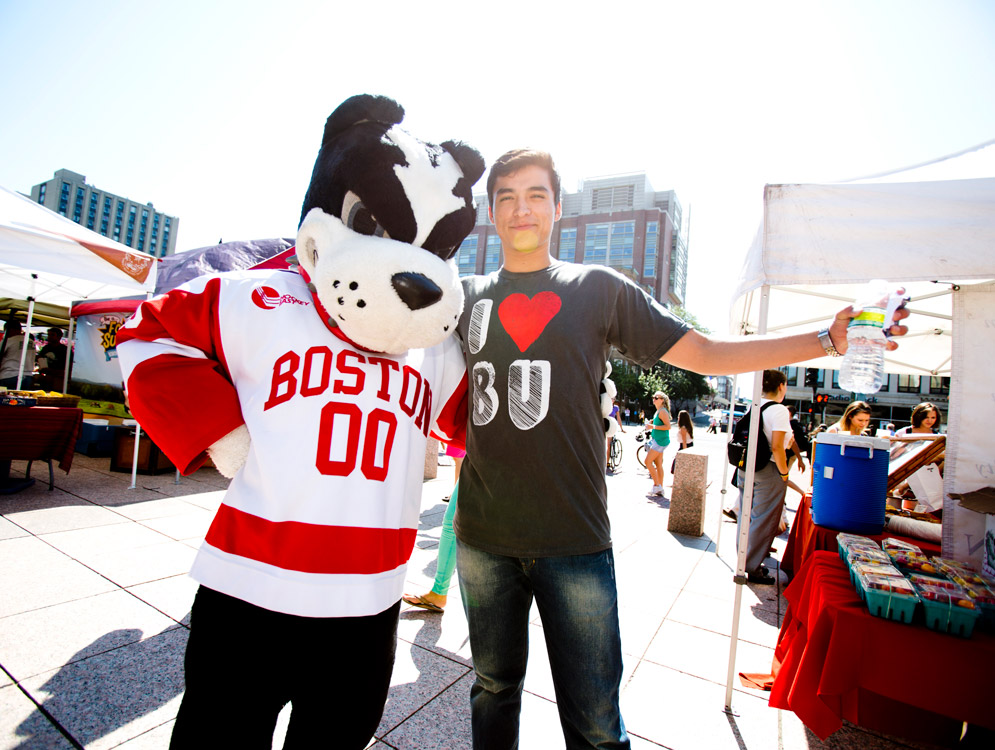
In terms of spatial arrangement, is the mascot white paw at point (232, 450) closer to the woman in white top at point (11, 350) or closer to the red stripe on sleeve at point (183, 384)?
the red stripe on sleeve at point (183, 384)

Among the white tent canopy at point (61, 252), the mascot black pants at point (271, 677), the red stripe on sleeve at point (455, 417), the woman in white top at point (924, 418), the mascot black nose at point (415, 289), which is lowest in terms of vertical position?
the mascot black pants at point (271, 677)

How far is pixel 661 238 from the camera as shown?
212 ft

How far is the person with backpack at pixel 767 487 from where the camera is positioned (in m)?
4.73

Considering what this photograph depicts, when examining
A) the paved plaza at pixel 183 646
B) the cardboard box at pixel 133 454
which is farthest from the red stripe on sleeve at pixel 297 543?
the cardboard box at pixel 133 454

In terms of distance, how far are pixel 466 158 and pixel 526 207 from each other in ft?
0.90

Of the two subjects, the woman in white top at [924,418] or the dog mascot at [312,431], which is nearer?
the dog mascot at [312,431]

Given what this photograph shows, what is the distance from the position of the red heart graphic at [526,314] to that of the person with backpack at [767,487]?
12.7ft

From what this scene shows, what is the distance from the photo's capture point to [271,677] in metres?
1.22

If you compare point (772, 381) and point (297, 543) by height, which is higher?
point (772, 381)

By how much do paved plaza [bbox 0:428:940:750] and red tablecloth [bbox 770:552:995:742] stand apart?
0.44 m

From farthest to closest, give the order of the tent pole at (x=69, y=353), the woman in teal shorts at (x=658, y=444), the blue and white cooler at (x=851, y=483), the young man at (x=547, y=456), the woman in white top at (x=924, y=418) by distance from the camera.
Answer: the tent pole at (x=69, y=353)
the woman in teal shorts at (x=658, y=444)
the woman in white top at (x=924, y=418)
the blue and white cooler at (x=851, y=483)
the young man at (x=547, y=456)

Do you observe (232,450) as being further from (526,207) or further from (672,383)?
(672,383)

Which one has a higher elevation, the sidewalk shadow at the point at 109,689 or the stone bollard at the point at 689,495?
the stone bollard at the point at 689,495

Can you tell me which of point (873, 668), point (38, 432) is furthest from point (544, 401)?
point (38, 432)
